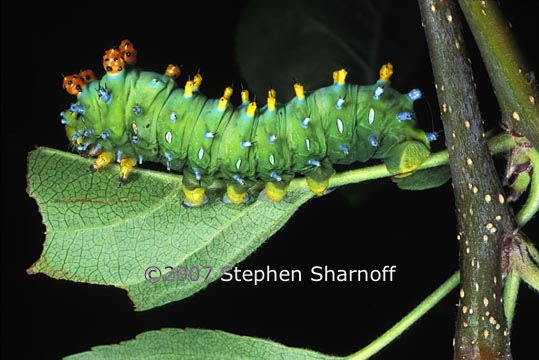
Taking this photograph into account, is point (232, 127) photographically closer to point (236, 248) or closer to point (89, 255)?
point (236, 248)

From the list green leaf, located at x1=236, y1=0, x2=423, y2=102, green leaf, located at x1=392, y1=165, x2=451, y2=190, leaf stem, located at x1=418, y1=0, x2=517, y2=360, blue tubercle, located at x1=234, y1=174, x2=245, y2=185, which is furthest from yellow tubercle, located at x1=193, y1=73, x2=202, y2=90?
green leaf, located at x1=236, y1=0, x2=423, y2=102

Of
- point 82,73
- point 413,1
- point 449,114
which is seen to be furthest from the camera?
point 413,1

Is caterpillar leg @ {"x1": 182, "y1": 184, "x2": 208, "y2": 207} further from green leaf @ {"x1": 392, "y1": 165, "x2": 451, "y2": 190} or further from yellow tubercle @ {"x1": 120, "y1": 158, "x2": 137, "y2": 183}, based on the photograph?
green leaf @ {"x1": 392, "y1": 165, "x2": 451, "y2": 190}

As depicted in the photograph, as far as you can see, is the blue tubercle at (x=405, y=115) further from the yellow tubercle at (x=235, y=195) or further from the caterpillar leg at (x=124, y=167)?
the caterpillar leg at (x=124, y=167)

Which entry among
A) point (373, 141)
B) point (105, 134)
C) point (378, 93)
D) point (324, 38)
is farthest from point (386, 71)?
point (324, 38)

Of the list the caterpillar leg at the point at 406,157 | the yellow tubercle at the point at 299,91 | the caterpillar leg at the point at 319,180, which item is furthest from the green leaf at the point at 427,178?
the yellow tubercle at the point at 299,91

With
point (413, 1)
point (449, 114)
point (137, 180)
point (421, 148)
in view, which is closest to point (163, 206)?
point (137, 180)
